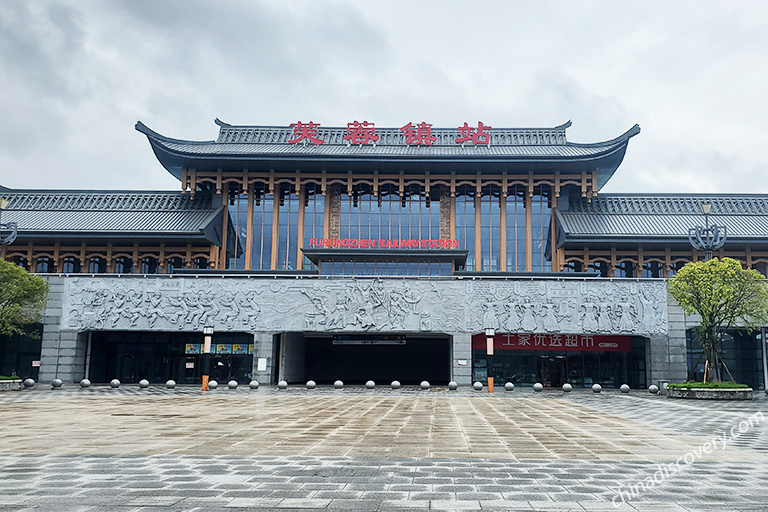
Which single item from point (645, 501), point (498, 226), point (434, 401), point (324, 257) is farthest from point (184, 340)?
point (645, 501)

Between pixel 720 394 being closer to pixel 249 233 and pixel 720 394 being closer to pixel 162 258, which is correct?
pixel 249 233

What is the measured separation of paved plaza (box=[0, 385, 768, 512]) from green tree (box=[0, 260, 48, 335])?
14872mm

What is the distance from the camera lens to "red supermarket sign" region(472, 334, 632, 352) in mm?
36500

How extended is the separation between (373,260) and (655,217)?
19.6 metres

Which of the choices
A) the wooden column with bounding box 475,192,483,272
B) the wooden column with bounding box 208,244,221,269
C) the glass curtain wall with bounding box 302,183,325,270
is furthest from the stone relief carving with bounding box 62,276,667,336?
the glass curtain wall with bounding box 302,183,325,270

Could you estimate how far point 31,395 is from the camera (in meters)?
26.2

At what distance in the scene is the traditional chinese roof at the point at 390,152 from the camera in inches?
1612

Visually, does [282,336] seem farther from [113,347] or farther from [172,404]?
[172,404]

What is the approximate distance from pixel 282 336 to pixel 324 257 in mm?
6022

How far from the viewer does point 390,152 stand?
143 feet

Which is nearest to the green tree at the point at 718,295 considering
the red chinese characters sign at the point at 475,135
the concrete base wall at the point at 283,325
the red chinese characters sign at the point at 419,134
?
the concrete base wall at the point at 283,325

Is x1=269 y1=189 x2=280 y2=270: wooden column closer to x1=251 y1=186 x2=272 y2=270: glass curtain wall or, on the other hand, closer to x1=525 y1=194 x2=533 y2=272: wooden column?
x1=251 y1=186 x2=272 y2=270: glass curtain wall

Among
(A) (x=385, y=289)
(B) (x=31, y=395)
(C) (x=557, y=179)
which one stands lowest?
(B) (x=31, y=395)

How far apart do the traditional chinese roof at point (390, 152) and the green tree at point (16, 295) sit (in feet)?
40.1
